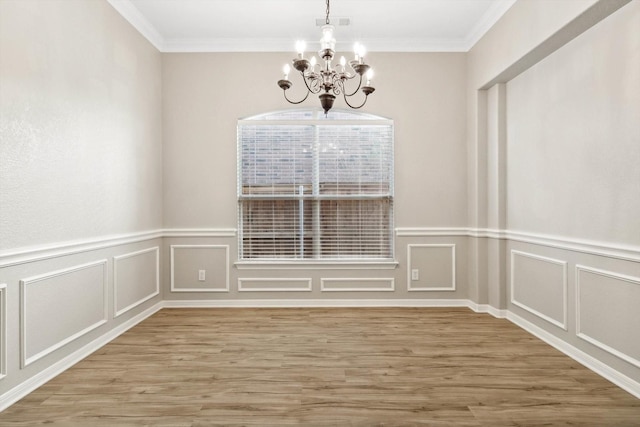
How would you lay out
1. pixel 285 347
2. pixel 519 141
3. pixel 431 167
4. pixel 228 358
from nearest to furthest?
pixel 228 358 < pixel 285 347 < pixel 519 141 < pixel 431 167

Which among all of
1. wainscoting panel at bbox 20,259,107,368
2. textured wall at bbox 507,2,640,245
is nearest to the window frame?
textured wall at bbox 507,2,640,245

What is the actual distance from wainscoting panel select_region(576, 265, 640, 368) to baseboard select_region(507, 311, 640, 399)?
12cm

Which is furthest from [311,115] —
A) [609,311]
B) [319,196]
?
[609,311]

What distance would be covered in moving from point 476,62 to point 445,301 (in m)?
2.73

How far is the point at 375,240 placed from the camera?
4699 millimetres

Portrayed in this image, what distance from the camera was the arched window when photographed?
4.68m

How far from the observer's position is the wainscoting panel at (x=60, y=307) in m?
2.53

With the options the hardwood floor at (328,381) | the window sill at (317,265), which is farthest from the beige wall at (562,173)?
the window sill at (317,265)

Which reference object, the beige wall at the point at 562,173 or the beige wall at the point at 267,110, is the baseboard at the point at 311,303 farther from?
the beige wall at the point at 267,110

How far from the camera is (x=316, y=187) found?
4.70m

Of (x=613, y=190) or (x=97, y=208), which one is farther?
(x=97, y=208)

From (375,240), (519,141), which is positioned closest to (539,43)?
(519,141)

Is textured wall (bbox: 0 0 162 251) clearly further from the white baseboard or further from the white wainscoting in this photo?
the white baseboard

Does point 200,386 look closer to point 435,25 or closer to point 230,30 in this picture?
point 230,30
